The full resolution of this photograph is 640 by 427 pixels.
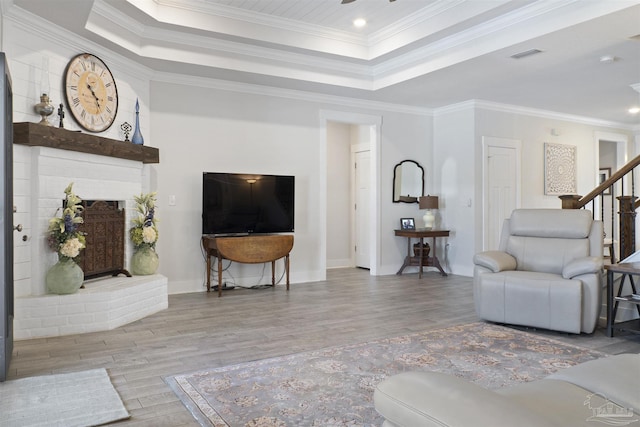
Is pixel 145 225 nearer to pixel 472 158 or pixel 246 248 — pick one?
pixel 246 248

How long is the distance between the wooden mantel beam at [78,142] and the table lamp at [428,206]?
368cm

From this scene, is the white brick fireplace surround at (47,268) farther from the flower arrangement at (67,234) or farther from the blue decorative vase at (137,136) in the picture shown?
the blue decorative vase at (137,136)

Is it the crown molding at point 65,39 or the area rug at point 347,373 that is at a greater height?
the crown molding at point 65,39

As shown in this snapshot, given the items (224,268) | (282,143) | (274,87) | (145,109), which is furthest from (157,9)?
(224,268)

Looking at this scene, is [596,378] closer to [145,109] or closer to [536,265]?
[536,265]

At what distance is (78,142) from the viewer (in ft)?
12.6

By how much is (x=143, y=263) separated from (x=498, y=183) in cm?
503

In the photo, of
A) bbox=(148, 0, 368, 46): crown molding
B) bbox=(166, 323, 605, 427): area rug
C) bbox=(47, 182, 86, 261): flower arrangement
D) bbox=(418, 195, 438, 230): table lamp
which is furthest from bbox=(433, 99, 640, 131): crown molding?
bbox=(47, 182, 86, 261): flower arrangement

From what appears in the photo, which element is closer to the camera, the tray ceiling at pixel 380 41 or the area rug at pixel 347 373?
the area rug at pixel 347 373

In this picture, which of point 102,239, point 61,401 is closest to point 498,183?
point 102,239

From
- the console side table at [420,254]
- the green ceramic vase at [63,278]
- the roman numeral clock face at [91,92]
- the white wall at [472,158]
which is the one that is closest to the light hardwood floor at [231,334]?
the green ceramic vase at [63,278]

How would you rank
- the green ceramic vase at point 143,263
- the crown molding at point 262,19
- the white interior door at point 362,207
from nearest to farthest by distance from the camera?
the crown molding at point 262,19, the green ceramic vase at point 143,263, the white interior door at point 362,207

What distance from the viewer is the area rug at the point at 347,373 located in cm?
216

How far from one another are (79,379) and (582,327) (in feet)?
11.1
